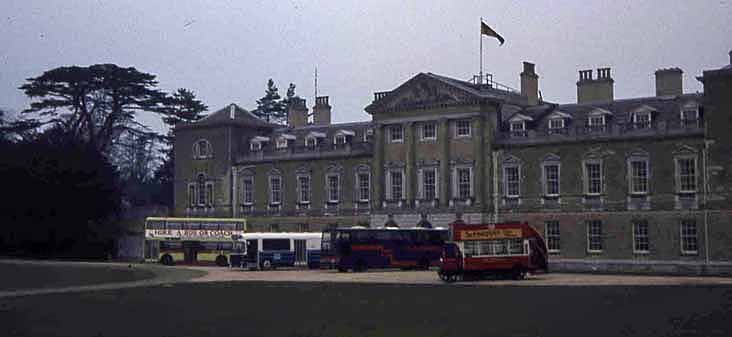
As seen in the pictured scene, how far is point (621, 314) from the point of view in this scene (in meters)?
22.5

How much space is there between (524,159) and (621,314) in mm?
34921

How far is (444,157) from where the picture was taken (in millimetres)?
59281

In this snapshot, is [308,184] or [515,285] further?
[308,184]

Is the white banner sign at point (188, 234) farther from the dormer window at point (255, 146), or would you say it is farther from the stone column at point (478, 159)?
the stone column at point (478, 159)

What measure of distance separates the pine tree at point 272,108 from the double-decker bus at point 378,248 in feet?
213

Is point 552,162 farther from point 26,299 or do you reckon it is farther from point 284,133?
point 26,299

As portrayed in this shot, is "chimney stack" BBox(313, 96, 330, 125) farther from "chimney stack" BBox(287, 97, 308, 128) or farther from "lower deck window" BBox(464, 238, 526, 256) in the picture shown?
"lower deck window" BBox(464, 238, 526, 256)

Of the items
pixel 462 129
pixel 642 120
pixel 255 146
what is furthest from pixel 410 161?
pixel 255 146

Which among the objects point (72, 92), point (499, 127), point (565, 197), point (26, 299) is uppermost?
point (72, 92)

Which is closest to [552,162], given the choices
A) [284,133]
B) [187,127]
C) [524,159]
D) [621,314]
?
[524,159]

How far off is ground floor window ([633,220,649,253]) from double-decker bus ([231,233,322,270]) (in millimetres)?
17636

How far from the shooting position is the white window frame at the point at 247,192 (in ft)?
229

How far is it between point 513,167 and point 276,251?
48.2 feet

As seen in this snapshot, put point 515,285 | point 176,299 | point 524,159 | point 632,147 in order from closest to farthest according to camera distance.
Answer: point 176,299
point 515,285
point 632,147
point 524,159
